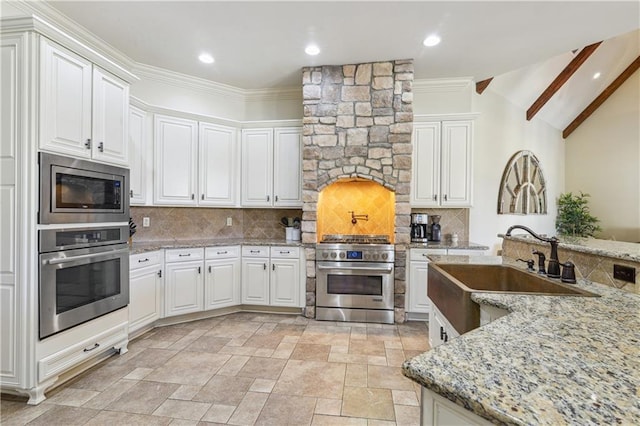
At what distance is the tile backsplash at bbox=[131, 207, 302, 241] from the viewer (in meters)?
3.93

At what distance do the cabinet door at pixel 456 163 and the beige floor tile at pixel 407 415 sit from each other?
2666mm

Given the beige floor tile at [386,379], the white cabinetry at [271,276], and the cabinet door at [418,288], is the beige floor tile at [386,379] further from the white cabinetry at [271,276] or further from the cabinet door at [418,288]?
the white cabinetry at [271,276]

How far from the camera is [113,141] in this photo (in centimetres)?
266

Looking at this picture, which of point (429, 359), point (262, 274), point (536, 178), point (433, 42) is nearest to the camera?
point (429, 359)

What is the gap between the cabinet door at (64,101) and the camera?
6.88 ft

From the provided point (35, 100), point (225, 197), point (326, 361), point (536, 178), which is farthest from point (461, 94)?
point (35, 100)

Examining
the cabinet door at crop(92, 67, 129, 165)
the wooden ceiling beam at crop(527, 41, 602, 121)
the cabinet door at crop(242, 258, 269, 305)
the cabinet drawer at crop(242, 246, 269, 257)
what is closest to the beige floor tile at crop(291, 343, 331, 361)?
the cabinet door at crop(242, 258, 269, 305)

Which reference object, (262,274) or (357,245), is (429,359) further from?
(262,274)

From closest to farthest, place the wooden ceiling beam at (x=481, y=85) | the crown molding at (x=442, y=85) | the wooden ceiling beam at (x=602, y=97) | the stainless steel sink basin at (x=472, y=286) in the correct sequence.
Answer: the stainless steel sink basin at (x=472, y=286), the crown molding at (x=442, y=85), the wooden ceiling beam at (x=481, y=85), the wooden ceiling beam at (x=602, y=97)

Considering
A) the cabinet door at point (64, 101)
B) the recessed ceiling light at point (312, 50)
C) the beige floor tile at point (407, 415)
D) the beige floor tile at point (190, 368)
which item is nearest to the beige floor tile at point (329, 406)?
the beige floor tile at point (407, 415)

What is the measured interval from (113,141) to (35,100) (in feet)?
2.08

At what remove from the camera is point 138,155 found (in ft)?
11.7

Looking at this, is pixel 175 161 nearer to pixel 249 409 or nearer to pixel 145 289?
pixel 145 289

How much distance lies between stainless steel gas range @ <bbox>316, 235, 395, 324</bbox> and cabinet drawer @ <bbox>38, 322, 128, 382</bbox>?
207 cm
